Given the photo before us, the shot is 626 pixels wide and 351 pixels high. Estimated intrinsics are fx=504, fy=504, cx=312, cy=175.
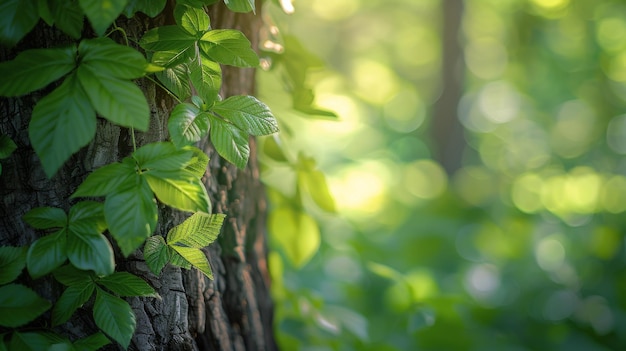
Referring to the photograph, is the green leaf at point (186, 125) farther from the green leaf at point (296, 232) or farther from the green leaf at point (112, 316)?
the green leaf at point (296, 232)

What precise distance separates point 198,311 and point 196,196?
43 cm

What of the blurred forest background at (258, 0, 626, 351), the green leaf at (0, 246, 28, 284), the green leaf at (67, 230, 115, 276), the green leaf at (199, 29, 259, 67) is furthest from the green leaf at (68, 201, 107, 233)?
the blurred forest background at (258, 0, 626, 351)

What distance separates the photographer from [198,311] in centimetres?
110

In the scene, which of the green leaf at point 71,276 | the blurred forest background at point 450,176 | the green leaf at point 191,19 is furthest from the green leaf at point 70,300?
the blurred forest background at point 450,176

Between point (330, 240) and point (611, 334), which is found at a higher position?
point (611, 334)

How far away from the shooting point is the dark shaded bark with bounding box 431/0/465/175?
6.53 m

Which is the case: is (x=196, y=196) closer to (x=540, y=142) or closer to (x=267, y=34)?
(x=267, y=34)

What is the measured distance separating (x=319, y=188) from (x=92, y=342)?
0.73 meters

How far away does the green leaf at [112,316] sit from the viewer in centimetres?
85

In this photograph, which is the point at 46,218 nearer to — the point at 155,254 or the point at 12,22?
the point at 155,254

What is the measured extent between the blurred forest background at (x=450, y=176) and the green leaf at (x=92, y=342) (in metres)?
0.66

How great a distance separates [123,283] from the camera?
0.88 meters

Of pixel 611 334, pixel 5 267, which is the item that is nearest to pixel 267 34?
pixel 5 267

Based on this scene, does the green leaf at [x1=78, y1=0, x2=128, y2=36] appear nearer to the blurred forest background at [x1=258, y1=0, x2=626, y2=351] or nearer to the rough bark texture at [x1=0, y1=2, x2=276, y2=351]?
the rough bark texture at [x1=0, y1=2, x2=276, y2=351]
